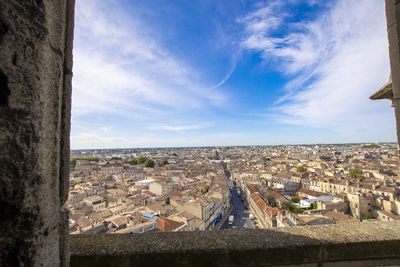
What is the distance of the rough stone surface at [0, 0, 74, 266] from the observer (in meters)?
0.88

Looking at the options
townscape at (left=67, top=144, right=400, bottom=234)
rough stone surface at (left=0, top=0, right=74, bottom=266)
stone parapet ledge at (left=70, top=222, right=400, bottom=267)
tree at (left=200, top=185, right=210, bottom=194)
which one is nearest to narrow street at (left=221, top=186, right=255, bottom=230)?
townscape at (left=67, top=144, right=400, bottom=234)

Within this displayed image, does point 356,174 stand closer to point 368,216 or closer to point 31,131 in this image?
point 368,216

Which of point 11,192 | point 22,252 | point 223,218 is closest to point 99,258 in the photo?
point 22,252

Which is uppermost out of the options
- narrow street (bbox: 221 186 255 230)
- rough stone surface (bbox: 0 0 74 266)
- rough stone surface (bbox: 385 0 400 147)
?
rough stone surface (bbox: 385 0 400 147)

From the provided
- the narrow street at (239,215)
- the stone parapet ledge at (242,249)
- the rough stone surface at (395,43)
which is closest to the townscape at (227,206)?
the narrow street at (239,215)

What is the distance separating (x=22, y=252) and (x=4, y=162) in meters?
0.29

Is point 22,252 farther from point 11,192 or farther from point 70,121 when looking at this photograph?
point 70,121

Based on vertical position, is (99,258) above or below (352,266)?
above

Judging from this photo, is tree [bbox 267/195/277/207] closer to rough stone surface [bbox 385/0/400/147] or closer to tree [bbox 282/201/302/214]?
tree [bbox 282/201/302/214]

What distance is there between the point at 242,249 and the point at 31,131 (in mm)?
1301

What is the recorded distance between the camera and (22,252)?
3.05 ft

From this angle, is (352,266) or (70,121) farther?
(352,266)

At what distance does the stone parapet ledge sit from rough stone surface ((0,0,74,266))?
53 centimetres

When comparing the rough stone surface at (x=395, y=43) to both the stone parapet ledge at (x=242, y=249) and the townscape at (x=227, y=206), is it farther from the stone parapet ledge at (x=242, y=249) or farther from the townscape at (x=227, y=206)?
the townscape at (x=227, y=206)
